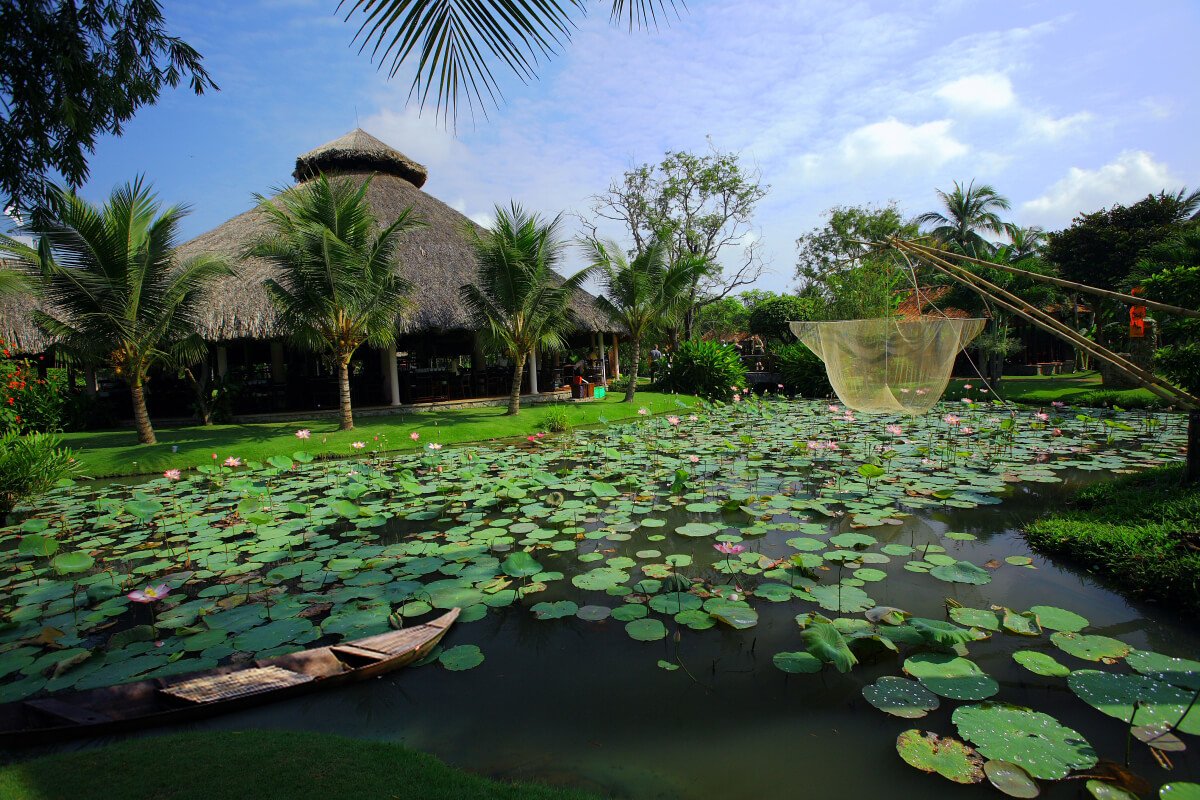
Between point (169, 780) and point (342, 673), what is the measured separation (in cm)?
76

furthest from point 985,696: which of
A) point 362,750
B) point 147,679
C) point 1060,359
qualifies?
point 1060,359

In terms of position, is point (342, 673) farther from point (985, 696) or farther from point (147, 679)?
point (985, 696)

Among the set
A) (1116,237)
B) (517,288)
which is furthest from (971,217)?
(517,288)

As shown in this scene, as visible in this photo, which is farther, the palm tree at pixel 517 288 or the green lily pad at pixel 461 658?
the palm tree at pixel 517 288

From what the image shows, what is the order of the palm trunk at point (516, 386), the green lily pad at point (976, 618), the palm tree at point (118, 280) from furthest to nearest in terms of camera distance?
1. the palm trunk at point (516, 386)
2. the palm tree at point (118, 280)
3. the green lily pad at point (976, 618)

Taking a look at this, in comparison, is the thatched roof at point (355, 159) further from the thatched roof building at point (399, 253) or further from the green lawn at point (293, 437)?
the green lawn at point (293, 437)

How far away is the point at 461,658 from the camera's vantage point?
95.4 inches

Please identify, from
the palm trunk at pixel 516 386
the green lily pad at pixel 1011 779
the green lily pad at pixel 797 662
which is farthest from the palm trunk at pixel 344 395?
the green lily pad at pixel 1011 779

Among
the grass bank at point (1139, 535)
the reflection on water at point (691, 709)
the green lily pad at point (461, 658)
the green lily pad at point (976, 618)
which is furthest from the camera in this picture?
the grass bank at point (1139, 535)

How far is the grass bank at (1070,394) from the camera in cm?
924

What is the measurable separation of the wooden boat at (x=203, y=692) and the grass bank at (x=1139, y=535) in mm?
3432

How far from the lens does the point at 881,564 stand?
3287 millimetres

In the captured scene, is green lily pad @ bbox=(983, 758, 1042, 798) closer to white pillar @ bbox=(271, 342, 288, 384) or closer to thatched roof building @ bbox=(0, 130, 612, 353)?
thatched roof building @ bbox=(0, 130, 612, 353)

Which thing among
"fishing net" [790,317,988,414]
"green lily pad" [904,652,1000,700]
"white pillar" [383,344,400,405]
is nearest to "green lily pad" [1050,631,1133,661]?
"green lily pad" [904,652,1000,700]
